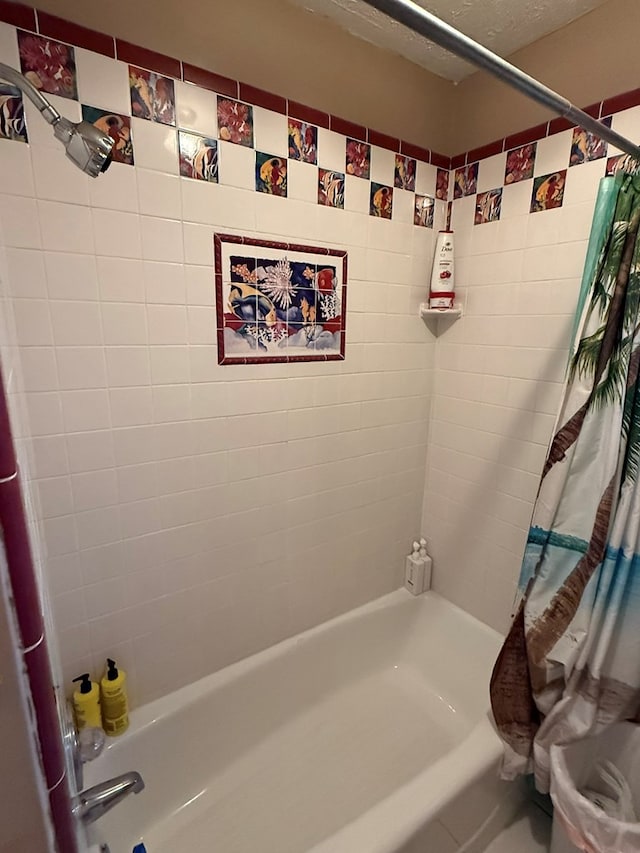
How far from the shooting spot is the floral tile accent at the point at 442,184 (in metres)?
1.65

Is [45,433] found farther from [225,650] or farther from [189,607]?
[225,650]

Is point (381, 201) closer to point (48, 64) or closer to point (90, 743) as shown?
point (48, 64)

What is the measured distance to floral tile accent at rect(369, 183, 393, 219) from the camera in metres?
1.51

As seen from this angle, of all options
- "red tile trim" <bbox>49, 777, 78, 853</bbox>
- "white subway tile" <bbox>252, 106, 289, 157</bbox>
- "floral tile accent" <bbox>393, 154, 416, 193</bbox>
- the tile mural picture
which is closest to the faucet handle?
"red tile trim" <bbox>49, 777, 78, 853</bbox>

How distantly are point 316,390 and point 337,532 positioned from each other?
1.94 ft

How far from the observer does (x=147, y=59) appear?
1.06 metres

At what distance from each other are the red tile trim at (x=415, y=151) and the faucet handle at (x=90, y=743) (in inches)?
84.2

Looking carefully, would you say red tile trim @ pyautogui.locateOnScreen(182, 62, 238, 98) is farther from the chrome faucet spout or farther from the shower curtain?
the chrome faucet spout

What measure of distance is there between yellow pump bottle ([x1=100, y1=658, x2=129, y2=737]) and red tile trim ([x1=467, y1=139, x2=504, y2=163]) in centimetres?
212

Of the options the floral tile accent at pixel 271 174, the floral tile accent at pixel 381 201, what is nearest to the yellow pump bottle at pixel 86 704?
the floral tile accent at pixel 271 174

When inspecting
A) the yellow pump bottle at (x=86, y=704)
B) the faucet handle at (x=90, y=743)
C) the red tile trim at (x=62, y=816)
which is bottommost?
the faucet handle at (x=90, y=743)

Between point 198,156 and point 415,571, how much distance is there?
1.76 meters

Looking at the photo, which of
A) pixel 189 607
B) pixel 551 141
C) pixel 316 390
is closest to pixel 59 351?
pixel 316 390

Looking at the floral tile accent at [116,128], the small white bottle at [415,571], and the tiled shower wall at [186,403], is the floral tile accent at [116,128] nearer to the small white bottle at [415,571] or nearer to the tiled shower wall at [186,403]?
the tiled shower wall at [186,403]
